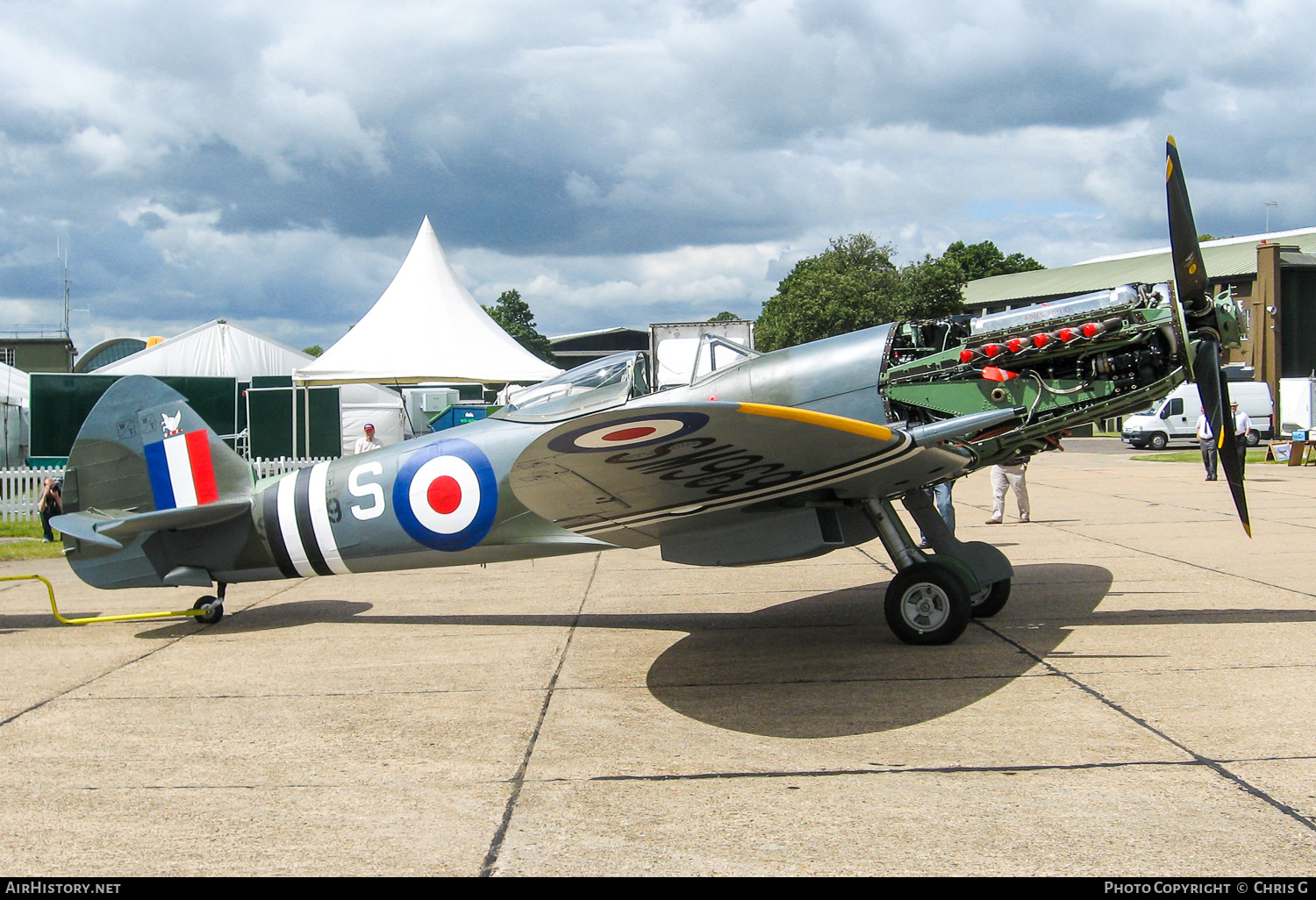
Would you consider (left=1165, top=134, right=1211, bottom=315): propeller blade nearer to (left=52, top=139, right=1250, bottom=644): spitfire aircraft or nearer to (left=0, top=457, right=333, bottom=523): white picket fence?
(left=52, top=139, right=1250, bottom=644): spitfire aircraft

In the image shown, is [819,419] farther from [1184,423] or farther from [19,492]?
[1184,423]

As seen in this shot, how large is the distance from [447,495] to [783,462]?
2.43m

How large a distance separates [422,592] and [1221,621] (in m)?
6.25

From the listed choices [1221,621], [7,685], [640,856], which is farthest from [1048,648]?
[7,685]

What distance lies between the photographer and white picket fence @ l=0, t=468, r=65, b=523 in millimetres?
15469

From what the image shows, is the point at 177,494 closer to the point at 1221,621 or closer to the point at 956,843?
the point at 956,843

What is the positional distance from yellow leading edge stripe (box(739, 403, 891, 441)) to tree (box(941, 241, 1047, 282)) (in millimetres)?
90655

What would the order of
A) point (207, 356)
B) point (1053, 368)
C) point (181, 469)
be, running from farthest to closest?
point (207, 356) < point (181, 469) < point (1053, 368)

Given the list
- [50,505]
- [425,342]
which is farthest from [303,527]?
[425,342]

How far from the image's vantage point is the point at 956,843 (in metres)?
3.13

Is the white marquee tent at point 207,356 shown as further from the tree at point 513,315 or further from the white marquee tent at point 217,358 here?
the tree at point 513,315

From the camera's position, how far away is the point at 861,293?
56188 mm

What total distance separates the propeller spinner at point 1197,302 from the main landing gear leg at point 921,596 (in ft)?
5.78

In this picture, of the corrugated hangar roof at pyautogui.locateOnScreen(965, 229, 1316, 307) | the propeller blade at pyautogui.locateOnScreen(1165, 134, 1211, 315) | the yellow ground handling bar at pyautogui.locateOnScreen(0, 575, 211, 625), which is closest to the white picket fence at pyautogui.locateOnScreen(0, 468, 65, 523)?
the yellow ground handling bar at pyautogui.locateOnScreen(0, 575, 211, 625)
